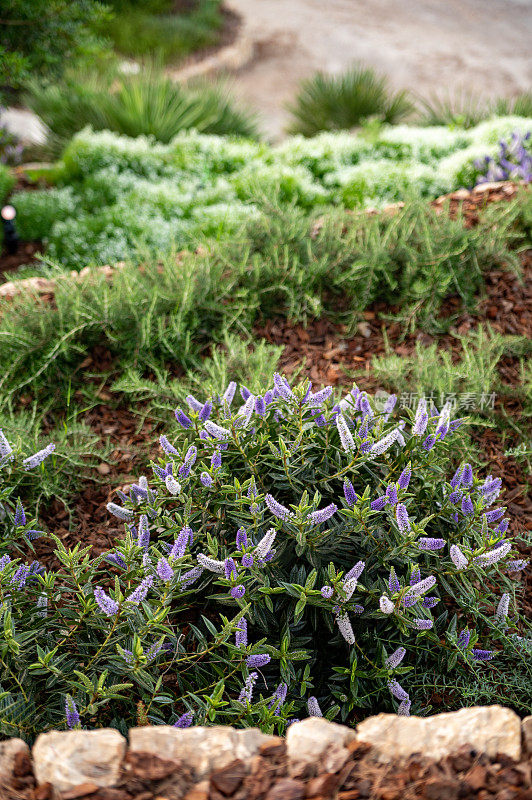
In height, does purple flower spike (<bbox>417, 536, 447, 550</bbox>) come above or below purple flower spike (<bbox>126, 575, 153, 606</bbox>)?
above

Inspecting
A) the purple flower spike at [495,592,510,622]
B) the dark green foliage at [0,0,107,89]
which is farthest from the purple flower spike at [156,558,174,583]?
the dark green foliage at [0,0,107,89]

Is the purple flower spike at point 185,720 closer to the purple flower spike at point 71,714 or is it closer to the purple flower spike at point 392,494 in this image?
the purple flower spike at point 71,714

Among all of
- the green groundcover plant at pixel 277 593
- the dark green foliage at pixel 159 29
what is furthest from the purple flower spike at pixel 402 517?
the dark green foliage at pixel 159 29

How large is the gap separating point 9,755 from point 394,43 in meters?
11.4

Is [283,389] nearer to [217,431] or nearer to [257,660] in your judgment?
[217,431]

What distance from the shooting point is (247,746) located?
4.03ft

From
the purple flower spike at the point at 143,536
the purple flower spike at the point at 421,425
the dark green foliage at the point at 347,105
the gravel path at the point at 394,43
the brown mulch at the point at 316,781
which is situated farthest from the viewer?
the gravel path at the point at 394,43

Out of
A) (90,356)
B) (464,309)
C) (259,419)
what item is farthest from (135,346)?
(464,309)

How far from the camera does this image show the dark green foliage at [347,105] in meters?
6.75

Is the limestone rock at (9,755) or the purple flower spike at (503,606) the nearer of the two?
the limestone rock at (9,755)

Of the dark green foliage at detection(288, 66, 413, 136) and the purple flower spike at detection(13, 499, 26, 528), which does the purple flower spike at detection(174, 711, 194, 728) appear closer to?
the purple flower spike at detection(13, 499, 26, 528)

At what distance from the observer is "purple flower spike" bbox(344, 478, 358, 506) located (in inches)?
65.4

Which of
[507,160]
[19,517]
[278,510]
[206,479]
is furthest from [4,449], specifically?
[507,160]

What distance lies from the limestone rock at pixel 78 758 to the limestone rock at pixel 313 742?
0.32 m
